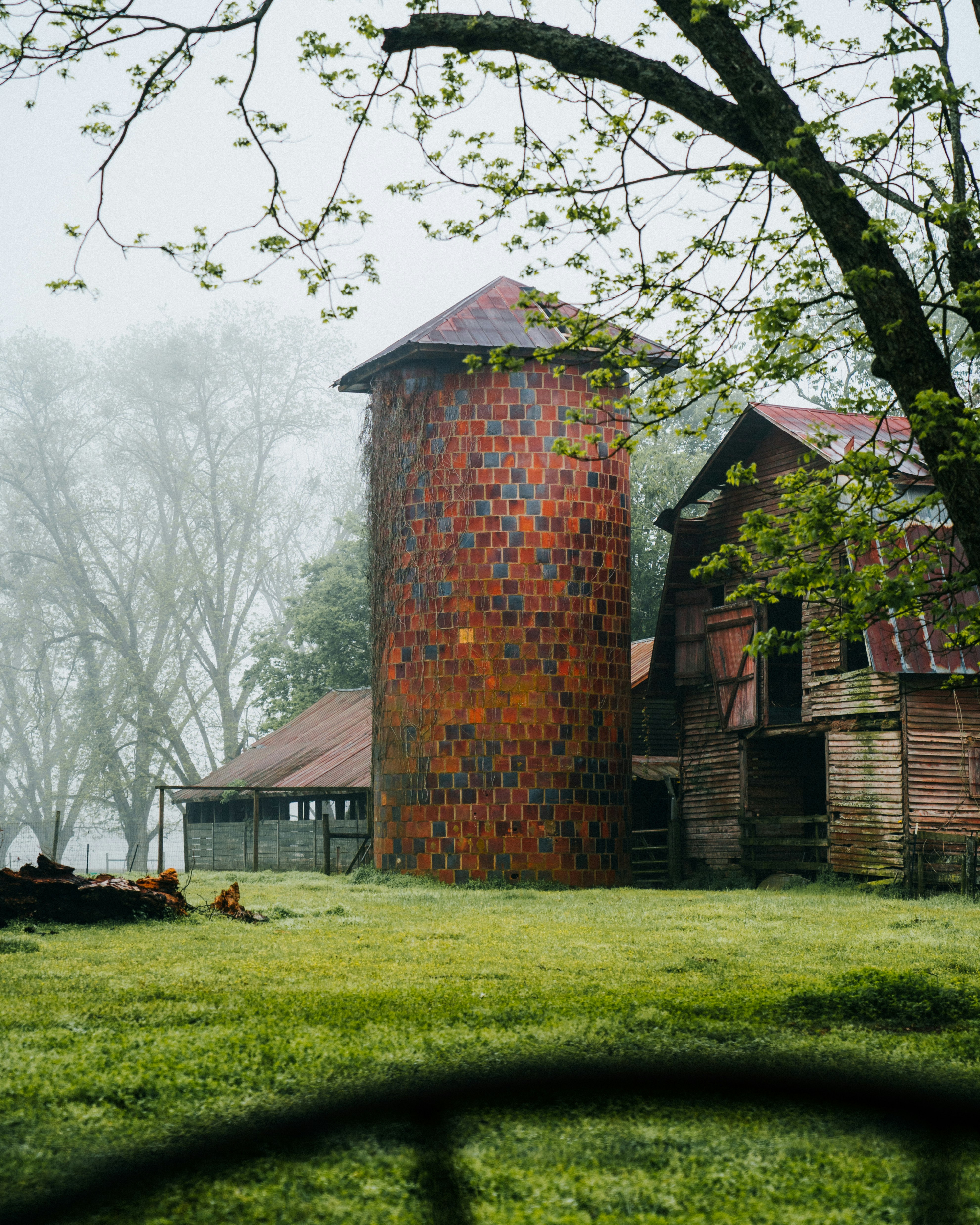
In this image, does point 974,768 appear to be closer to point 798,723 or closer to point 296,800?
point 798,723

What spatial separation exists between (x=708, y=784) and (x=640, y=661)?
463cm

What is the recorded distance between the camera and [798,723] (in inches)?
851

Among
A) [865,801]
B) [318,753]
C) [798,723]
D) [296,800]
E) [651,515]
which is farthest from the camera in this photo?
[651,515]

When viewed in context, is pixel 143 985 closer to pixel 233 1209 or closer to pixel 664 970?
pixel 664 970

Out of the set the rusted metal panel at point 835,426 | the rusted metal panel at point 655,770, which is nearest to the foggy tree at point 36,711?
the rusted metal panel at point 655,770

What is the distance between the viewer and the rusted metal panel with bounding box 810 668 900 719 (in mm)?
18703

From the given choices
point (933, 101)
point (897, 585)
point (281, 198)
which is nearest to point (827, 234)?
point (933, 101)

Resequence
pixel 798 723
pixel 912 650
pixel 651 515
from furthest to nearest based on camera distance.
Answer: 1. pixel 651 515
2. pixel 798 723
3. pixel 912 650

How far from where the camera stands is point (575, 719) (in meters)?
20.0

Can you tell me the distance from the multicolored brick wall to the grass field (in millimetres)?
7224

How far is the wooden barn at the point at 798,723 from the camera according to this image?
60.2 feet

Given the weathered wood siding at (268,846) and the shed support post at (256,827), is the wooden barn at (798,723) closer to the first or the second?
the weathered wood siding at (268,846)

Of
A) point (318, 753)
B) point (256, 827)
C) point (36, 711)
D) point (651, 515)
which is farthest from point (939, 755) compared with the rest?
point (36, 711)

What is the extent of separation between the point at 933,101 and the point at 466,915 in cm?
929
